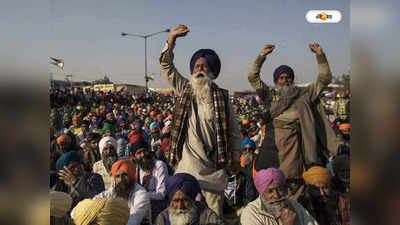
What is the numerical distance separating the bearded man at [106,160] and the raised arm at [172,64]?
97cm

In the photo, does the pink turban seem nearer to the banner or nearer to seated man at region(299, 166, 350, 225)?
seated man at region(299, 166, 350, 225)

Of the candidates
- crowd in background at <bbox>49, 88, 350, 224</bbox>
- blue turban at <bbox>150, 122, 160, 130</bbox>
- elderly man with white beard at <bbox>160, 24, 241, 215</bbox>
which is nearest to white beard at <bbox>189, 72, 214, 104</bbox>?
elderly man with white beard at <bbox>160, 24, 241, 215</bbox>

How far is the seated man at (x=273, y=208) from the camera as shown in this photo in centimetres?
227

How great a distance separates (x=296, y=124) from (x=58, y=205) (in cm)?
204

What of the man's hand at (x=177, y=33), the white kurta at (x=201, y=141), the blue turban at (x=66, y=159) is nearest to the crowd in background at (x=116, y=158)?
the blue turban at (x=66, y=159)

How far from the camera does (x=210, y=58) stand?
280cm

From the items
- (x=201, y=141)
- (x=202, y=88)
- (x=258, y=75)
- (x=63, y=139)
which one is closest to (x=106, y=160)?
(x=63, y=139)

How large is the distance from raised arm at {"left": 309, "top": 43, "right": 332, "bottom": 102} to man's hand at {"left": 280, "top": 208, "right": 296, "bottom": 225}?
49.7 inches

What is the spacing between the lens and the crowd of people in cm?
227
